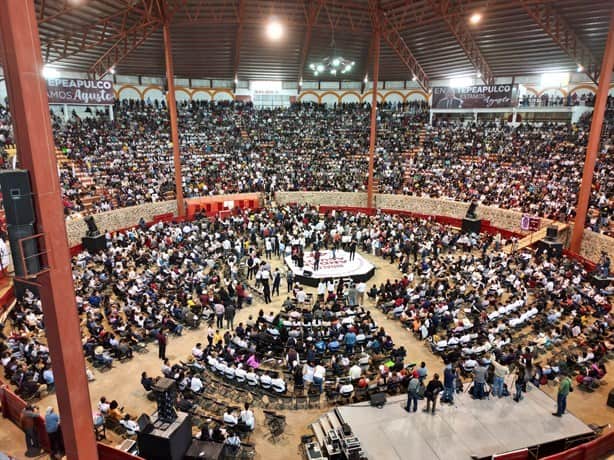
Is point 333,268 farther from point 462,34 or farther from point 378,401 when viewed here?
point 462,34

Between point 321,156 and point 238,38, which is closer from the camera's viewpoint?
point 238,38

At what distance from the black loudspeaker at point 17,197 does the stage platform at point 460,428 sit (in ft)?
26.4

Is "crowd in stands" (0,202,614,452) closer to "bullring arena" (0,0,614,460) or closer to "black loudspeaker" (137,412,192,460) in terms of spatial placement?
"bullring arena" (0,0,614,460)

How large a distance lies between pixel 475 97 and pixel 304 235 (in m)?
19.2

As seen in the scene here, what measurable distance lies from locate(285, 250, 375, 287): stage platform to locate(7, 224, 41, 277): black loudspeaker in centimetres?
1357

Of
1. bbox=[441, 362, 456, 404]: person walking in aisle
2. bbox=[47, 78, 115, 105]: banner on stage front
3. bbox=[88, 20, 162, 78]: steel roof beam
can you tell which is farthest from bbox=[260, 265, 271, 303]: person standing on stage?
bbox=[47, 78, 115, 105]: banner on stage front

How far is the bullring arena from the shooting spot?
364 inches

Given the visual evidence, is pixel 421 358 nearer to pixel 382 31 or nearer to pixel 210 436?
pixel 210 436

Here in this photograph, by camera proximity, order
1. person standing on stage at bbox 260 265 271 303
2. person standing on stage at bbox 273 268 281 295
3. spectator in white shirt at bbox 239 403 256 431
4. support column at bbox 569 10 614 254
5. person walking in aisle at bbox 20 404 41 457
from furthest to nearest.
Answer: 1. support column at bbox 569 10 614 254
2. person standing on stage at bbox 273 268 281 295
3. person standing on stage at bbox 260 265 271 303
4. spectator in white shirt at bbox 239 403 256 431
5. person walking in aisle at bbox 20 404 41 457

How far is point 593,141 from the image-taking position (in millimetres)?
A: 20109

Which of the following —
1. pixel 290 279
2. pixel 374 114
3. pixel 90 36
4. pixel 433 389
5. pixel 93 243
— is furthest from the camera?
pixel 374 114

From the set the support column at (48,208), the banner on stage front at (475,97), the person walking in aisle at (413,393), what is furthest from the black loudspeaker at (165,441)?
the banner on stage front at (475,97)

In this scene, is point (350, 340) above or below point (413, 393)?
above

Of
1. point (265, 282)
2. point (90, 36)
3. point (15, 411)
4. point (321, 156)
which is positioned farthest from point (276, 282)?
point (90, 36)
